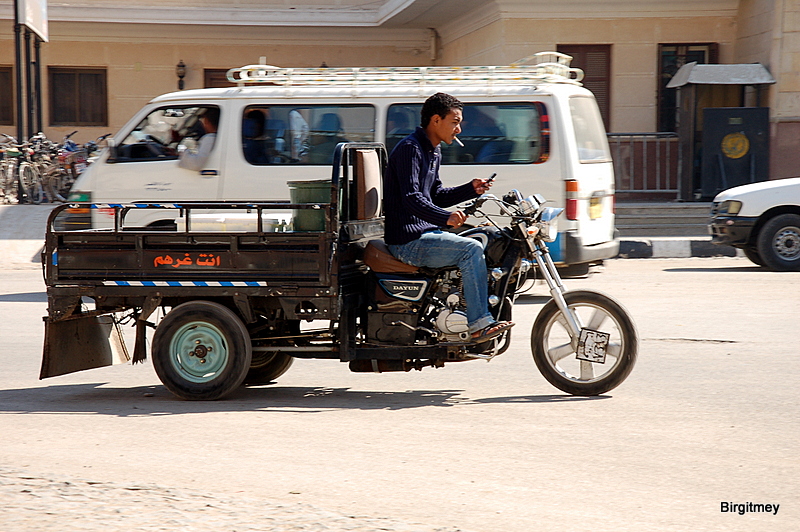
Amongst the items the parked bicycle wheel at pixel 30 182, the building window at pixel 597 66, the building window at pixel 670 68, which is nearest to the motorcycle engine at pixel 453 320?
the parked bicycle wheel at pixel 30 182

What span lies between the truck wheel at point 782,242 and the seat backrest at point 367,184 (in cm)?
757

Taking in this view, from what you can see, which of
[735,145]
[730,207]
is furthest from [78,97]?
[730,207]

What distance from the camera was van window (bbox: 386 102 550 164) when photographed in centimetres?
962

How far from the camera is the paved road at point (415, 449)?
3.66 metres

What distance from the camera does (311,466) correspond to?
4.31 m

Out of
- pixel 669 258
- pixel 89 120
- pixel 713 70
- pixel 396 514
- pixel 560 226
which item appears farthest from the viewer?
pixel 89 120

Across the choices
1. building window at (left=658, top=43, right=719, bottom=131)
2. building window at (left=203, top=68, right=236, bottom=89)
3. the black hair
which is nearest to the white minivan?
the black hair

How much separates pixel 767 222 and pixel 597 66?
7233 millimetres

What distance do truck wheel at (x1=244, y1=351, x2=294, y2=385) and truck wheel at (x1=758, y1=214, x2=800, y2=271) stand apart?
7971 millimetres

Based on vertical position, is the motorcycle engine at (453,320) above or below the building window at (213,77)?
below

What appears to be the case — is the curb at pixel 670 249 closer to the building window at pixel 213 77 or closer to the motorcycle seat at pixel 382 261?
the motorcycle seat at pixel 382 261

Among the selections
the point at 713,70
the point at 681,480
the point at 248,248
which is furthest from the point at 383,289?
the point at 713,70

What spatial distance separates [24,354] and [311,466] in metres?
3.89

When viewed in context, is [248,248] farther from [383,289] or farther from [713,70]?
[713,70]
